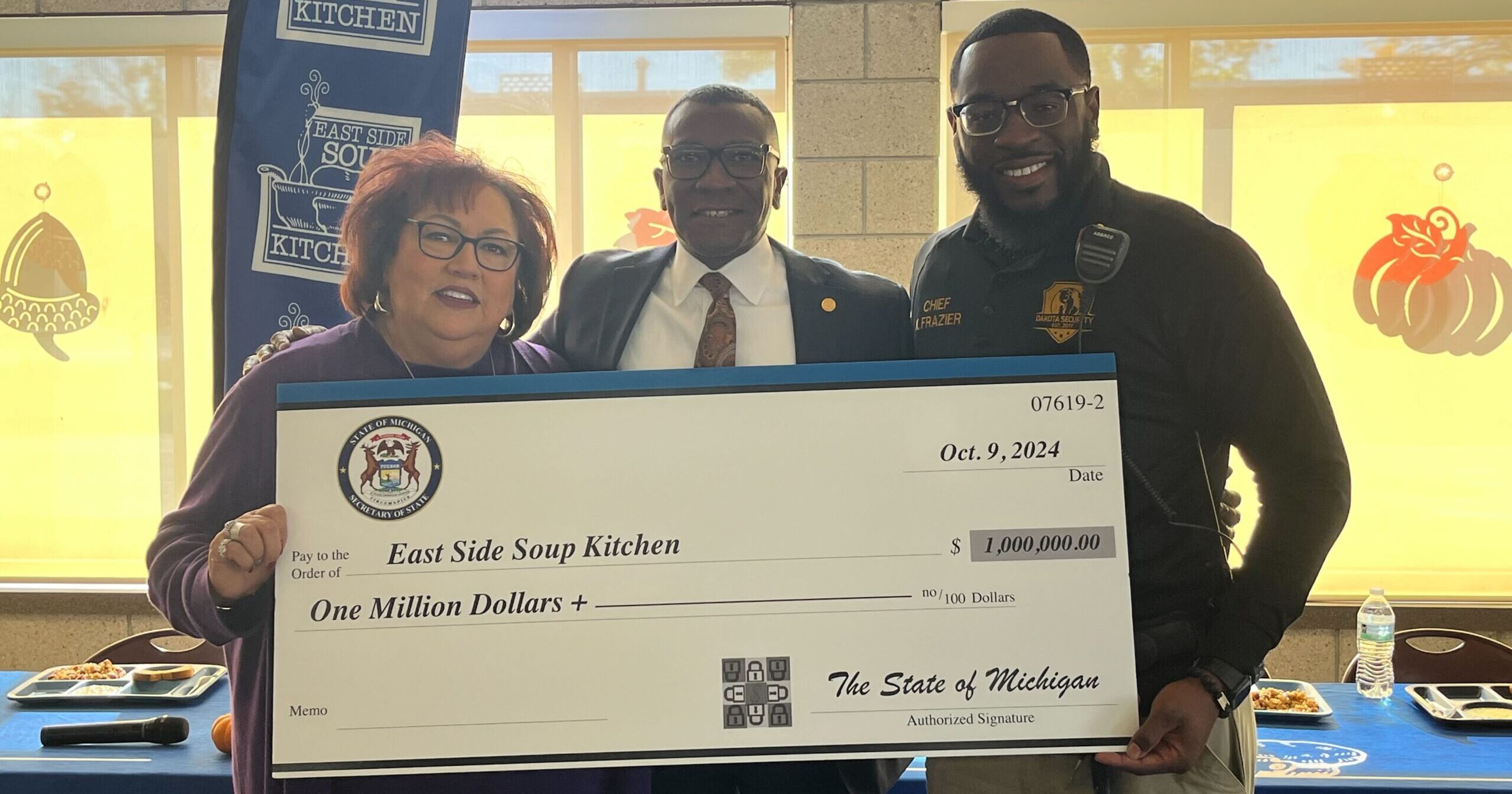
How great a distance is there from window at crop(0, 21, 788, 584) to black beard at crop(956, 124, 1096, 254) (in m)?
2.57

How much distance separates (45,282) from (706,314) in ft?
13.7

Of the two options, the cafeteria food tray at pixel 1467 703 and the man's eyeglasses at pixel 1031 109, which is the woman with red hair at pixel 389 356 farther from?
the cafeteria food tray at pixel 1467 703

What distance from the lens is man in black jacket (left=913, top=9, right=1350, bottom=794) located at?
183 cm

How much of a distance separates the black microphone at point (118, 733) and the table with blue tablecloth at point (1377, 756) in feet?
5.90

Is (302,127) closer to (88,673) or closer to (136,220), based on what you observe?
(88,673)

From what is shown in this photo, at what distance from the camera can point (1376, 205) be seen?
432cm

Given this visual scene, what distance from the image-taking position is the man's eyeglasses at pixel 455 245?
1.89 meters

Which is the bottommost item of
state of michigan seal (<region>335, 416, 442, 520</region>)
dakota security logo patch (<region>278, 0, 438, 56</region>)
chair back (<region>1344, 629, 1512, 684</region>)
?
chair back (<region>1344, 629, 1512, 684</region>)

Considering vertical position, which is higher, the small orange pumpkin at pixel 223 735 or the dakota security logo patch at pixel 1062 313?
the dakota security logo patch at pixel 1062 313

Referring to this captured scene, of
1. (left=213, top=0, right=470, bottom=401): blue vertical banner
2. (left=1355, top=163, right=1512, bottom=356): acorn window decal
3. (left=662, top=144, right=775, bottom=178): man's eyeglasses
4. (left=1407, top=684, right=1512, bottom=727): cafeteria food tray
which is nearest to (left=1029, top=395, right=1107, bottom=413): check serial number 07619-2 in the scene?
(left=662, top=144, right=775, bottom=178): man's eyeglasses

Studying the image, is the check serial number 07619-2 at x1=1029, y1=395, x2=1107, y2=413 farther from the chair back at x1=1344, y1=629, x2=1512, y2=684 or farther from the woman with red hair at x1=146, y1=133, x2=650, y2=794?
the chair back at x1=1344, y1=629, x2=1512, y2=684

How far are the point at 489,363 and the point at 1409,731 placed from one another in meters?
2.56

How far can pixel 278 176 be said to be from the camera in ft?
7.64

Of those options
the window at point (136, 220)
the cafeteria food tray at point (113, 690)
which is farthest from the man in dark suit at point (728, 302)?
the window at point (136, 220)
